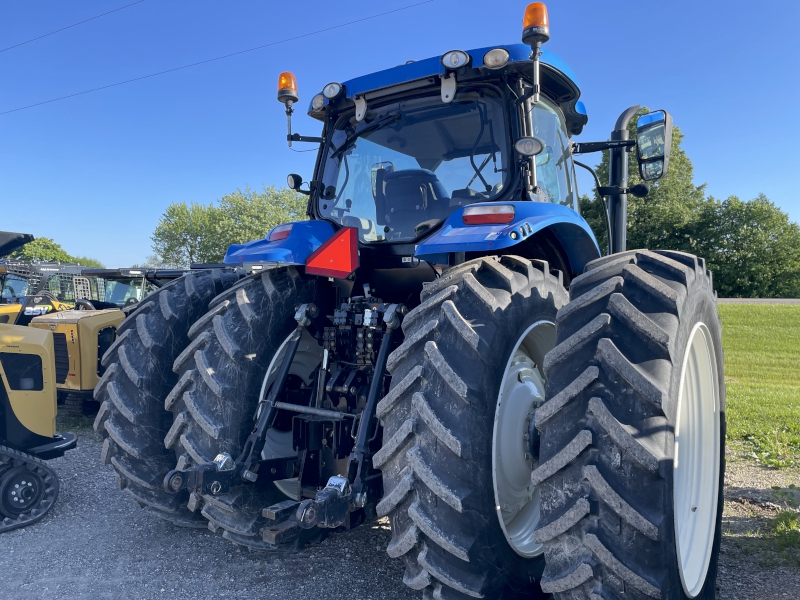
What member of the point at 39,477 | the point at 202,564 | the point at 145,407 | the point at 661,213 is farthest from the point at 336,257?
the point at 661,213

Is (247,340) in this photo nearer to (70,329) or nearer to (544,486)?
(544,486)

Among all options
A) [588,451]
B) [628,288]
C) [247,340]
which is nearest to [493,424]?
[588,451]

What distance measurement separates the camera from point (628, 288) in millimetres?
2055

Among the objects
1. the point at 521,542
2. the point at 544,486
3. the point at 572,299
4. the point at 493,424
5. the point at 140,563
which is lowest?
the point at 140,563

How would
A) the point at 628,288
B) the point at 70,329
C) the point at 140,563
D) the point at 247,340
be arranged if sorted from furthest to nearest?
1. the point at 70,329
2. the point at 140,563
3. the point at 247,340
4. the point at 628,288

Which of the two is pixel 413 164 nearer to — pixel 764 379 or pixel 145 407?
pixel 145 407

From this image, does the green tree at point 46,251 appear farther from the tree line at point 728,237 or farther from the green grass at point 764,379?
the green grass at point 764,379

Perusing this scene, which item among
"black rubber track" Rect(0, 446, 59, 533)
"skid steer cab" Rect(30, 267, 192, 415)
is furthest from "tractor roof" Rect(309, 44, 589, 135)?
"skid steer cab" Rect(30, 267, 192, 415)

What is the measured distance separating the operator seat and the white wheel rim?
1.47m

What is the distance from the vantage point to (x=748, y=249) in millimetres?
29438

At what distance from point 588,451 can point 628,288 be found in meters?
0.63

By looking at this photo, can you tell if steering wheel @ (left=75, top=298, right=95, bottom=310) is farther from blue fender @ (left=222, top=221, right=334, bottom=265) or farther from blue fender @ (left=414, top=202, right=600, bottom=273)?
blue fender @ (left=414, top=202, right=600, bottom=273)

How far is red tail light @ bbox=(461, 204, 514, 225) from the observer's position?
247 centimetres

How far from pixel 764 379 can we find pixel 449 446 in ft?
37.0
